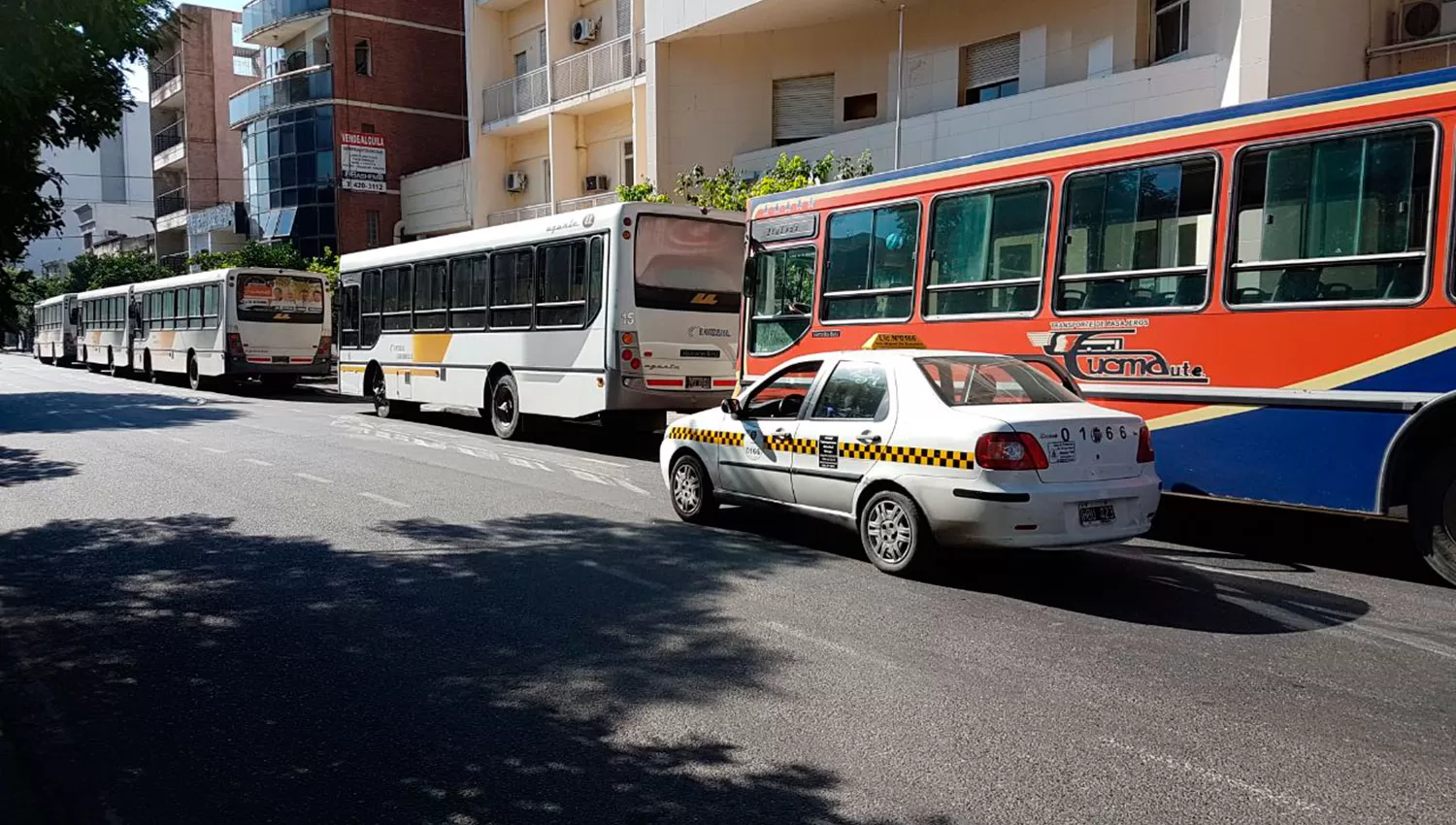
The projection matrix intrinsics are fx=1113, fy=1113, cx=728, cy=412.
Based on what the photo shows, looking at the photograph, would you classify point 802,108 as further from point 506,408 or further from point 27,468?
point 27,468

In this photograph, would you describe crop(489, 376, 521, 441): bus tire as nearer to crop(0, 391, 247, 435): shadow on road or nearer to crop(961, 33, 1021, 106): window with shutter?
crop(0, 391, 247, 435): shadow on road

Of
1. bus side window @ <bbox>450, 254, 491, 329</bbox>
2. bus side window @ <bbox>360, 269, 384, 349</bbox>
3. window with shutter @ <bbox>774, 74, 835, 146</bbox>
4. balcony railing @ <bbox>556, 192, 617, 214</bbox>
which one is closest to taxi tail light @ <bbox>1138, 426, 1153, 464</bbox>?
bus side window @ <bbox>450, 254, 491, 329</bbox>

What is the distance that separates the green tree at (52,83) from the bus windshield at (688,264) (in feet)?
21.8

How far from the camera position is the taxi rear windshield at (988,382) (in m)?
7.05

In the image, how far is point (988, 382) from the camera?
284 inches

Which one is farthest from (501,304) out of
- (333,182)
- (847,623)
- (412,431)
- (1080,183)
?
(333,182)

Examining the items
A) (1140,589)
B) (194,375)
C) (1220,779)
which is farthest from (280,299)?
(1220,779)

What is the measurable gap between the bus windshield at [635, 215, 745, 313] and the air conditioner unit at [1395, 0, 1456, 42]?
9463mm

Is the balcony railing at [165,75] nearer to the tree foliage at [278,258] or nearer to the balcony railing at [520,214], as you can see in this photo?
the tree foliage at [278,258]

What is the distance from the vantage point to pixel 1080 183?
8.73 m

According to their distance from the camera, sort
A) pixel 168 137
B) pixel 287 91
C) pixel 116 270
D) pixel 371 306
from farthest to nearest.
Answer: pixel 168 137, pixel 116 270, pixel 287 91, pixel 371 306

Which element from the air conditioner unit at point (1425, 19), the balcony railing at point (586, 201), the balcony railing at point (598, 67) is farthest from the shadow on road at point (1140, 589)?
the balcony railing at point (586, 201)

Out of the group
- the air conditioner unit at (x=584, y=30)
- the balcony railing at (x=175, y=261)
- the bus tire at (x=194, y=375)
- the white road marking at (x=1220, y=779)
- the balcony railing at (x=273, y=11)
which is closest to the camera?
the white road marking at (x=1220, y=779)

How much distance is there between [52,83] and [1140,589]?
7211 millimetres
